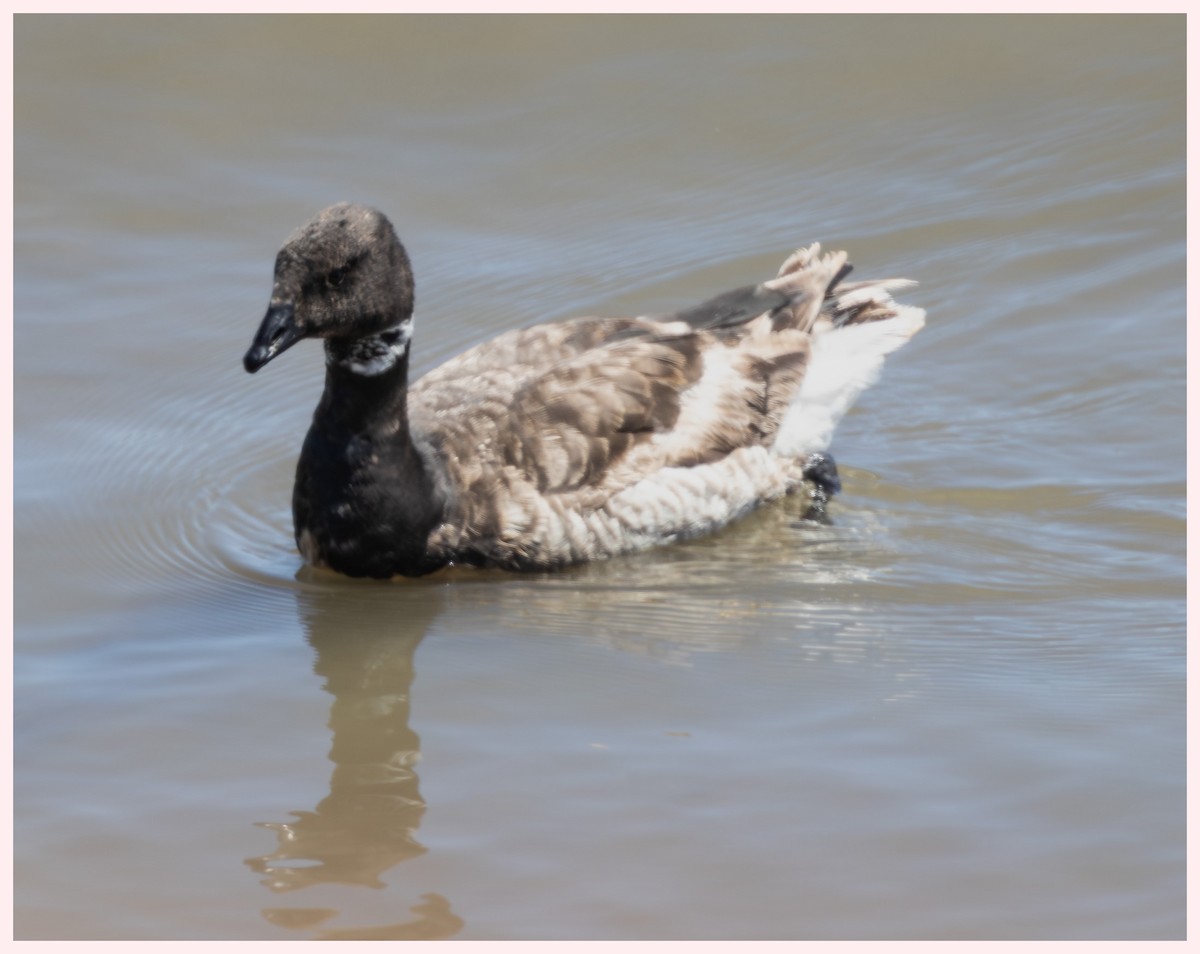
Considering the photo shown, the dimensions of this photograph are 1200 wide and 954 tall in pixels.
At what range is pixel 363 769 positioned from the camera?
253 inches

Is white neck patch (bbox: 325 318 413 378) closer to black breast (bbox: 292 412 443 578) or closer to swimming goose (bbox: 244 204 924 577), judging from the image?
swimming goose (bbox: 244 204 924 577)

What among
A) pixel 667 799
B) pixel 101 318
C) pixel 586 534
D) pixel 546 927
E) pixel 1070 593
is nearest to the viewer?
pixel 546 927

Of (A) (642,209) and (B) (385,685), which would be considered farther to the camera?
(A) (642,209)

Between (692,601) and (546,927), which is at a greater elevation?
(692,601)

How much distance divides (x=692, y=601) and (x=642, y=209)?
5.31 meters

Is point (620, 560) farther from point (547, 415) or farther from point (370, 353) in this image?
point (370, 353)

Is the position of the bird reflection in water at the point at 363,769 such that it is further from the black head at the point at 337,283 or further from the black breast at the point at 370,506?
the black head at the point at 337,283

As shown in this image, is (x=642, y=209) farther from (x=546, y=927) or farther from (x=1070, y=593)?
(x=546, y=927)

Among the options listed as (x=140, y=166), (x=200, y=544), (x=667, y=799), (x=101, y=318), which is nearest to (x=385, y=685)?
(x=667, y=799)

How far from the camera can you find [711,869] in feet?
18.5

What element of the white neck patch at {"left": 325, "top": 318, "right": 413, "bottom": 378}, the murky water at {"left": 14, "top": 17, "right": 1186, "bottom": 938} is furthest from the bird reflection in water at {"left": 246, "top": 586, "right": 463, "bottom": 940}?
the white neck patch at {"left": 325, "top": 318, "right": 413, "bottom": 378}

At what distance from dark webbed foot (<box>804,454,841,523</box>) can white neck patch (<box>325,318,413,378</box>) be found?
2.47 m

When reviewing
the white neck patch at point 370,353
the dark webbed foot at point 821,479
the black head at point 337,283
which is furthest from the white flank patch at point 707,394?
the black head at point 337,283

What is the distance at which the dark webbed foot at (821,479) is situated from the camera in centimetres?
952
